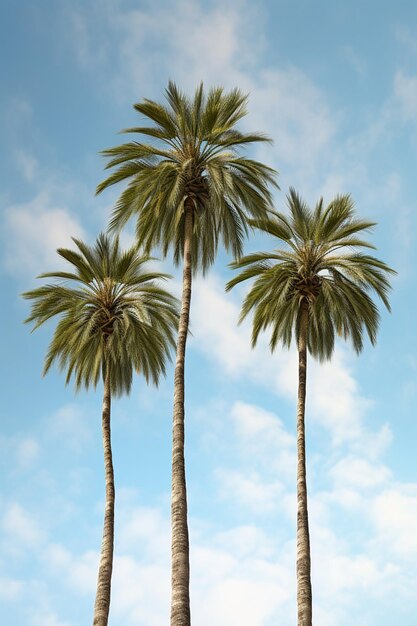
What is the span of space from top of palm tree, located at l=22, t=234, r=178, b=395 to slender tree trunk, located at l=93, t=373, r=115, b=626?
4.32 feet

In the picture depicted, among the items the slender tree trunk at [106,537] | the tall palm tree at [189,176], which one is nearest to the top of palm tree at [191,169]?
the tall palm tree at [189,176]

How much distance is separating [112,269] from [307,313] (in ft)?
27.4

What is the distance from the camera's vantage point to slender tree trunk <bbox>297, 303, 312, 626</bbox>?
25.1 meters

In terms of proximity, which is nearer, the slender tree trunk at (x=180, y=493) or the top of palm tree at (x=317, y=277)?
the slender tree trunk at (x=180, y=493)

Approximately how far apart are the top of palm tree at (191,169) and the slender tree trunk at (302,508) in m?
5.42

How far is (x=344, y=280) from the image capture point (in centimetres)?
2986

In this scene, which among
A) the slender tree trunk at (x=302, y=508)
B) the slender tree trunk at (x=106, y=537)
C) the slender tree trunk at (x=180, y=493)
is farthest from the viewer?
the slender tree trunk at (x=106, y=537)

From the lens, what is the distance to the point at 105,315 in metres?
32.8

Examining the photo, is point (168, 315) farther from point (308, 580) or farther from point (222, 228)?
point (308, 580)

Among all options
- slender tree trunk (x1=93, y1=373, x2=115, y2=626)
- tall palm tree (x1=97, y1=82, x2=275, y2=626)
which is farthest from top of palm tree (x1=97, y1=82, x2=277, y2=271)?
slender tree trunk (x1=93, y1=373, x2=115, y2=626)

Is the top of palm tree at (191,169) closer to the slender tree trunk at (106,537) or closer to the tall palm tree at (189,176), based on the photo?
the tall palm tree at (189,176)

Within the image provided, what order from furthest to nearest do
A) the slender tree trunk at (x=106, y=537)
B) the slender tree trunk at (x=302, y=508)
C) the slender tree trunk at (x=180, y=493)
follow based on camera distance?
the slender tree trunk at (x=106, y=537) → the slender tree trunk at (x=302, y=508) → the slender tree trunk at (x=180, y=493)

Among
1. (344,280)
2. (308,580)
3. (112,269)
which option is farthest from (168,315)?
(308,580)

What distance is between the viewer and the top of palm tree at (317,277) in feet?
97.8
